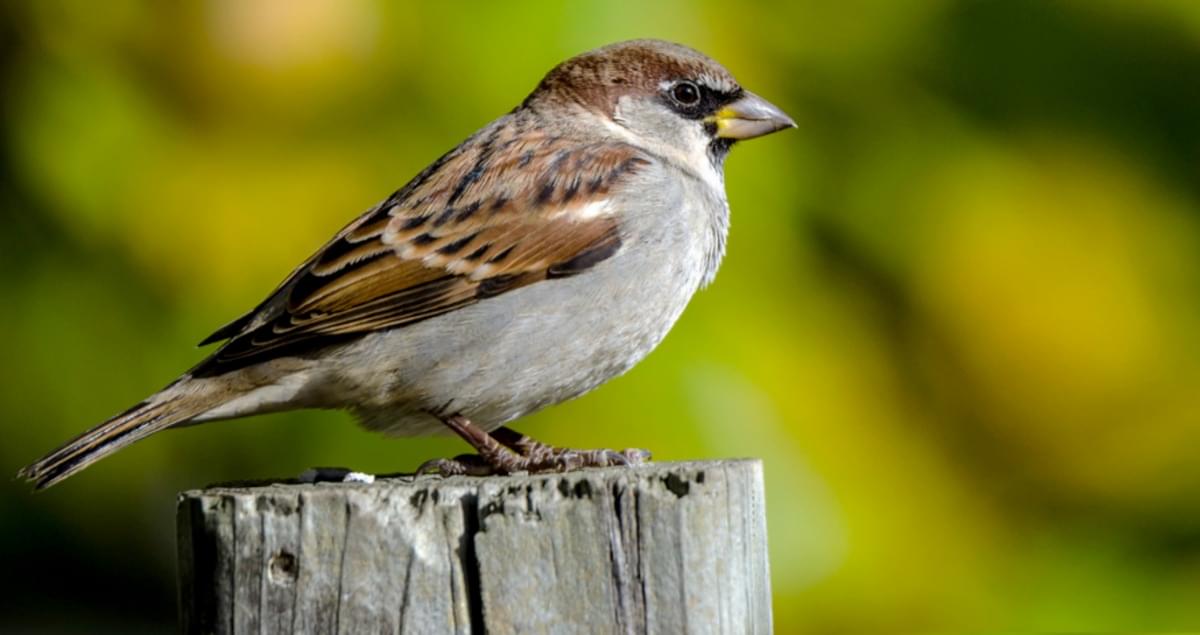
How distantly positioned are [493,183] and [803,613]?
1503 mm

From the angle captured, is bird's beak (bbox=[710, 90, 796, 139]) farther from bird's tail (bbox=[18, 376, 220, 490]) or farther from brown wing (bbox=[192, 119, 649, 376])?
bird's tail (bbox=[18, 376, 220, 490])

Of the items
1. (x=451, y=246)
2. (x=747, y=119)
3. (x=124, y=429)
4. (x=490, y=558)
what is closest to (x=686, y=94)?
(x=747, y=119)

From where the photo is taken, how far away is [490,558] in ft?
7.37

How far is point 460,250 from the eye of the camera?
3.68 meters

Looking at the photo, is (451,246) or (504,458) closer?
(504,458)

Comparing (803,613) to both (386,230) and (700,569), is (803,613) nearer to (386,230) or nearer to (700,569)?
(386,230)

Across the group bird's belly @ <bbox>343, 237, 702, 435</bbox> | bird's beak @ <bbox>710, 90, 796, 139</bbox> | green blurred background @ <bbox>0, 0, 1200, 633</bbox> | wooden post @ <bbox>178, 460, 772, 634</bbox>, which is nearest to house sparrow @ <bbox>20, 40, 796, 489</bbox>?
bird's belly @ <bbox>343, 237, 702, 435</bbox>

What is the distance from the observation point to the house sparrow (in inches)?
139

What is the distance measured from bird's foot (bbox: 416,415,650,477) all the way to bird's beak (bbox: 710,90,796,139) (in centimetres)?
98

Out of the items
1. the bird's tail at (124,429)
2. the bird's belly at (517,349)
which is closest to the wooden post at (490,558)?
the bird's tail at (124,429)

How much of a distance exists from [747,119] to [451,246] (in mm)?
916

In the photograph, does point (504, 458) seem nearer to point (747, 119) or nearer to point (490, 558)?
point (747, 119)

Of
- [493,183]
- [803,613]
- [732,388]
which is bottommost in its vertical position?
[803,613]

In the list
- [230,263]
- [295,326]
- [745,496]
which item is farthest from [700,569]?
[230,263]
